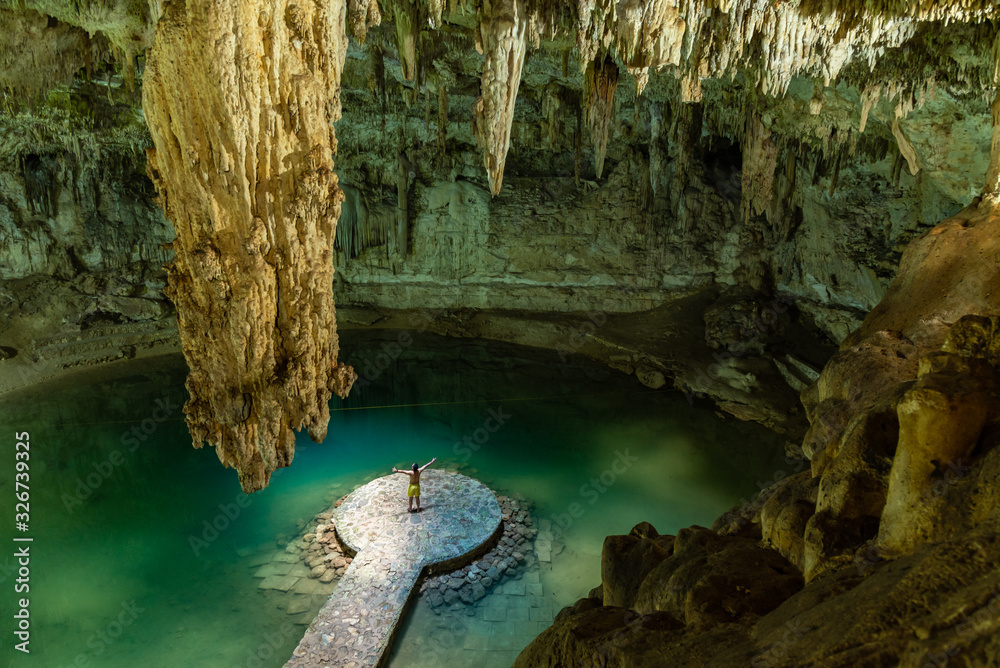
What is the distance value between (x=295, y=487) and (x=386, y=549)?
219cm

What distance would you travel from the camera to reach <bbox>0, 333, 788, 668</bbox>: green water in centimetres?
555

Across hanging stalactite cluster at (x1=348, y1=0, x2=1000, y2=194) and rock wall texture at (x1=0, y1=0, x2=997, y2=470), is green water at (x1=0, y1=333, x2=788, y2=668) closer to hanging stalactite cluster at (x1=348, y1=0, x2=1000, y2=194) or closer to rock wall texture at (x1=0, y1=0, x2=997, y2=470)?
rock wall texture at (x1=0, y1=0, x2=997, y2=470)

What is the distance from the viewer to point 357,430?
9.79 m

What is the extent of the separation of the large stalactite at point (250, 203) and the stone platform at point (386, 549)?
1.84 metres

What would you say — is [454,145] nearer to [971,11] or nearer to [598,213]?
[598,213]

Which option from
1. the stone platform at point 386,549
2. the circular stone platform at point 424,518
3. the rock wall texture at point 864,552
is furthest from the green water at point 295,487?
the rock wall texture at point 864,552

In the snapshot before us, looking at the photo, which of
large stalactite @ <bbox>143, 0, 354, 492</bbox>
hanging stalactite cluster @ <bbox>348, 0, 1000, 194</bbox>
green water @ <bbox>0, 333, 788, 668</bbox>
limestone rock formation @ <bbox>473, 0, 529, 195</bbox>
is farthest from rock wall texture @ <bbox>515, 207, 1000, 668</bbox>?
limestone rock formation @ <bbox>473, 0, 529, 195</bbox>

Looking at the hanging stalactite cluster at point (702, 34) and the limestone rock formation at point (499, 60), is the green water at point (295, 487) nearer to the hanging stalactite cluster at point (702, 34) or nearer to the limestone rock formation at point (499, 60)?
the hanging stalactite cluster at point (702, 34)

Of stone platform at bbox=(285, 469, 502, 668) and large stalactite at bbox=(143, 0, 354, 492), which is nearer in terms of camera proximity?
large stalactite at bbox=(143, 0, 354, 492)

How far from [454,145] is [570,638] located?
13.1 metres

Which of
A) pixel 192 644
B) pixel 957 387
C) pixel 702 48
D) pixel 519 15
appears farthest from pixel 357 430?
pixel 957 387

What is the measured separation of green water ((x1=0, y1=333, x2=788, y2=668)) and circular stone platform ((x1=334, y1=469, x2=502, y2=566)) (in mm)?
556

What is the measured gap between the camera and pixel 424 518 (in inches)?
Result: 279

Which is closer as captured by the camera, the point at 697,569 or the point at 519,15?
the point at 697,569
